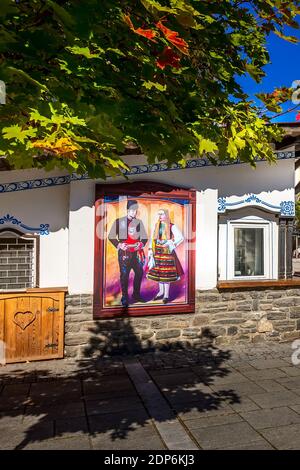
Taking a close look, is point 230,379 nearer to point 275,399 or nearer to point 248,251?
point 275,399

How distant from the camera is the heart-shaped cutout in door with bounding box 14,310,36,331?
6.09 meters

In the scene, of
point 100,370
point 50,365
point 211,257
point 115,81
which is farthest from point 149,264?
point 115,81

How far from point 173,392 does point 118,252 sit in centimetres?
259

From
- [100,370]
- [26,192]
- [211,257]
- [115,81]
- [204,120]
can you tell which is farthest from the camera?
[211,257]

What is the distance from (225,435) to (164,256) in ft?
11.5

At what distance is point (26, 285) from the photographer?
21.3 ft

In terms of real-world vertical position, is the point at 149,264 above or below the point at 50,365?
above

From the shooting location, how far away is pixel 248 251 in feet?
25.0

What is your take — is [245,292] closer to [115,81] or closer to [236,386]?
[236,386]

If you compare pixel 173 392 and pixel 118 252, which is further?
pixel 118 252

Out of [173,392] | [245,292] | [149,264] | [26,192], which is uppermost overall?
[26,192]

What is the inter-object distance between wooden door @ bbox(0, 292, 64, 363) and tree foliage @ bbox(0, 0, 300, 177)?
3436 millimetres

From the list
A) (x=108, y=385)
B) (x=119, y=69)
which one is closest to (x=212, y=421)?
(x=108, y=385)

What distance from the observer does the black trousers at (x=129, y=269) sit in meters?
6.54
